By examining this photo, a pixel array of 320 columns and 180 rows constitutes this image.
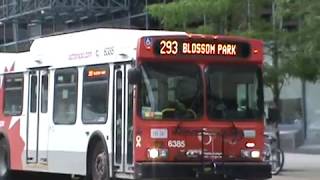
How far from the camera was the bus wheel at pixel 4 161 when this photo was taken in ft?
64.4

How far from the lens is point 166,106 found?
14664 millimetres

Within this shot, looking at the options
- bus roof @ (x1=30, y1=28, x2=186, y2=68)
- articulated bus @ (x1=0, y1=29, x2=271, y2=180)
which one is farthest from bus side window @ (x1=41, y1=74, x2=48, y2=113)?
articulated bus @ (x1=0, y1=29, x2=271, y2=180)

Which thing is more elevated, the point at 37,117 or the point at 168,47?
the point at 168,47

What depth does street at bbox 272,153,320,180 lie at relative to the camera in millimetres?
20188

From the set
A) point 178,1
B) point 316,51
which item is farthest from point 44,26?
point 316,51

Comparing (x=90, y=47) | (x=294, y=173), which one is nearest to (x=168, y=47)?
(x=90, y=47)

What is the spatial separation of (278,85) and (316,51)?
465cm

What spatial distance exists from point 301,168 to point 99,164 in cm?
872

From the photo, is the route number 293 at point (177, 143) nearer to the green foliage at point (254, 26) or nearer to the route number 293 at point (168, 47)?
the route number 293 at point (168, 47)

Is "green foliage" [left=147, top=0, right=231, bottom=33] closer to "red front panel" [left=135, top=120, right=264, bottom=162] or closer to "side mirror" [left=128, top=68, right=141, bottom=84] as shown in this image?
"red front panel" [left=135, top=120, right=264, bottom=162]

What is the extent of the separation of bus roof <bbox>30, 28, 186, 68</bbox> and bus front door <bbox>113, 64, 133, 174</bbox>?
1.13 feet

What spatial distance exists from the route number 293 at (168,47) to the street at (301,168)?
616 cm

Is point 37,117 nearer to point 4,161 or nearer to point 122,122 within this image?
point 4,161

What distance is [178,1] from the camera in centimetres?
2277
